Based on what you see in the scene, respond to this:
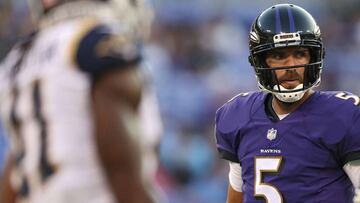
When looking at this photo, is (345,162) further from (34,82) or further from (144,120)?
(34,82)

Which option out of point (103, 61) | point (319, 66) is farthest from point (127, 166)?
point (319, 66)

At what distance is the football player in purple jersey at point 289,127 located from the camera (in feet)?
9.40

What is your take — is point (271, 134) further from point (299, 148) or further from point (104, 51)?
point (104, 51)

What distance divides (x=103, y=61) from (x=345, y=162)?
3.68 ft

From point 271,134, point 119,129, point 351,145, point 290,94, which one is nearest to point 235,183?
point 271,134

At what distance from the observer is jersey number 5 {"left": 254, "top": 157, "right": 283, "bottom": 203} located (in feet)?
9.62

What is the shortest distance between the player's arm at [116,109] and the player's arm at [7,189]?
527 mm

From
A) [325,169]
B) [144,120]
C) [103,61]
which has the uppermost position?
[103,61]

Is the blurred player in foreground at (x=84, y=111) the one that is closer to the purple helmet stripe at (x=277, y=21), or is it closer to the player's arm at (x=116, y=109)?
the player's arm at (x=116, y=109)

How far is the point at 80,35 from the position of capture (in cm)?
216

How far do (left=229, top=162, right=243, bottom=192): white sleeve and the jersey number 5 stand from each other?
0.18 metres

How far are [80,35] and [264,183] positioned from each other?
1100 millimetres

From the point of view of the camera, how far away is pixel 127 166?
211 cm

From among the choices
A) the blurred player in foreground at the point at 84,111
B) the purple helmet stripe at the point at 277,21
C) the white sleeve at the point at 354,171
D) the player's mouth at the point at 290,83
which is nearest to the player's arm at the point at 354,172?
the white sleeve at the point at 354,171
